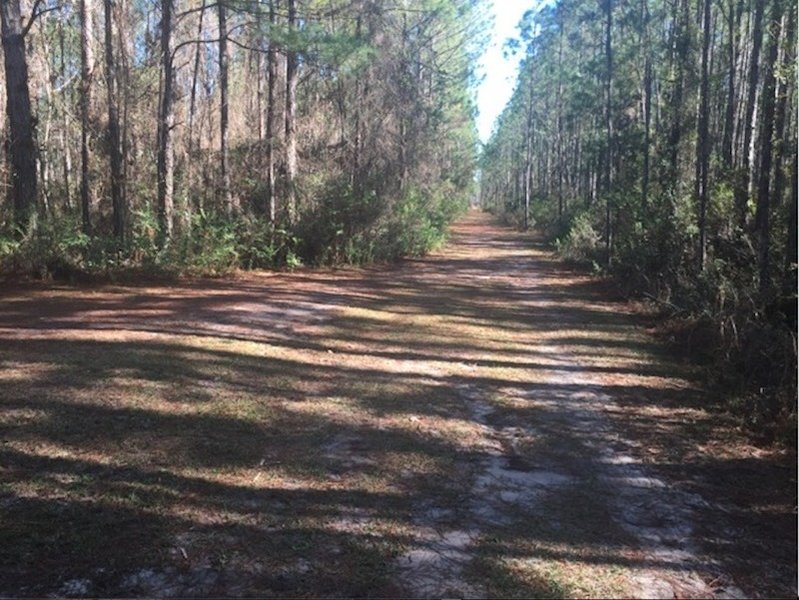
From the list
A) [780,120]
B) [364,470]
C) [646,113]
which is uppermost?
[646,113]

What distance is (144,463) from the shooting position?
16.0ft

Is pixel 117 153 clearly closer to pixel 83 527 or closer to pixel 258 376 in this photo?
pixel 258 376

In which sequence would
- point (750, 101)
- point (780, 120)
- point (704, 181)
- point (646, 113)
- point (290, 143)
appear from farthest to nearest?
point (646, 113)
point (290, 143)
point (750, 101)
point (780, 120)
point (704, 181)

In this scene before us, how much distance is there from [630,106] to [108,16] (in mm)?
20184

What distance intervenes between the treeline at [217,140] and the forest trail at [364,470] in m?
6.33

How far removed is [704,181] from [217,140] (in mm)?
19006

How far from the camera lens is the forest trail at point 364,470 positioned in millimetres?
3588

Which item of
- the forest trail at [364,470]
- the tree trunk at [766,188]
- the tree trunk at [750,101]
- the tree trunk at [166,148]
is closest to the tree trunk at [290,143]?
the tree trunk at [166,148]

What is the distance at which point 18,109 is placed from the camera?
14461 mm

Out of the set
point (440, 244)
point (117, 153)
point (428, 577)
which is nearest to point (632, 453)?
point (428, 577)

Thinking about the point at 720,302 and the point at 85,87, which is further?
the point at 85,87

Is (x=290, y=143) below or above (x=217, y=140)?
below

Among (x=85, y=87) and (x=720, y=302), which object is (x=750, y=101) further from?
(x=85, y=87)

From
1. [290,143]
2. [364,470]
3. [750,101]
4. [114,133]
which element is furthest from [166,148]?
[750,101]
